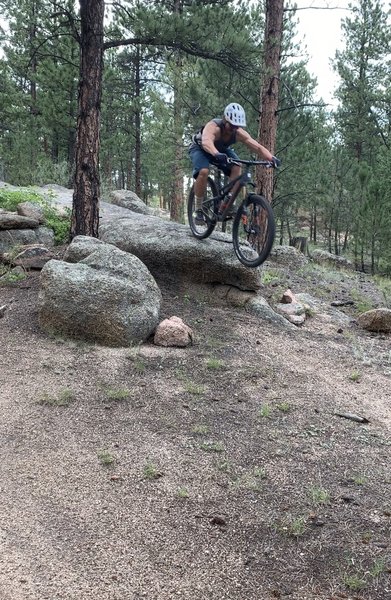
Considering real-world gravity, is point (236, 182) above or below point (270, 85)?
below

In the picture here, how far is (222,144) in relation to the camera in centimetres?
585

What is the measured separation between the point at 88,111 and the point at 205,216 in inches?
77.7

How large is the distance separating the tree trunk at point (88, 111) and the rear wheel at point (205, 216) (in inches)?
50.6

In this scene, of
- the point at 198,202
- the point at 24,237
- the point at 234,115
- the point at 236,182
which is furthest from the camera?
the point at 24,237

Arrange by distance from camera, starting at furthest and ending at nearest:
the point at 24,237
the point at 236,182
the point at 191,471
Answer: the point at 24,237 → the point at 236,182 → the point at 191,471

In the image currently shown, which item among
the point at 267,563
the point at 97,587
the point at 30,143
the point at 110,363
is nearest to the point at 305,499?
the point at 267,563

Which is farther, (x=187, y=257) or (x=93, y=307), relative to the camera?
(x=187, y=257)

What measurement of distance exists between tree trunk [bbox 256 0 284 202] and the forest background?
159mm

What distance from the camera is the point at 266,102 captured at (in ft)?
27.8

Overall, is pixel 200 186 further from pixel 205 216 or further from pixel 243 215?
pixel 243 215

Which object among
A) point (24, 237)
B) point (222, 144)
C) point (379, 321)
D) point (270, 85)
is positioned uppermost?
point (270, 85)

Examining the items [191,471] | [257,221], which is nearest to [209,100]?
[257,221]

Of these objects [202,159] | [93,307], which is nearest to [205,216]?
[202,159]

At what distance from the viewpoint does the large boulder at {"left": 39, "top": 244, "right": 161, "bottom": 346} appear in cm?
498
